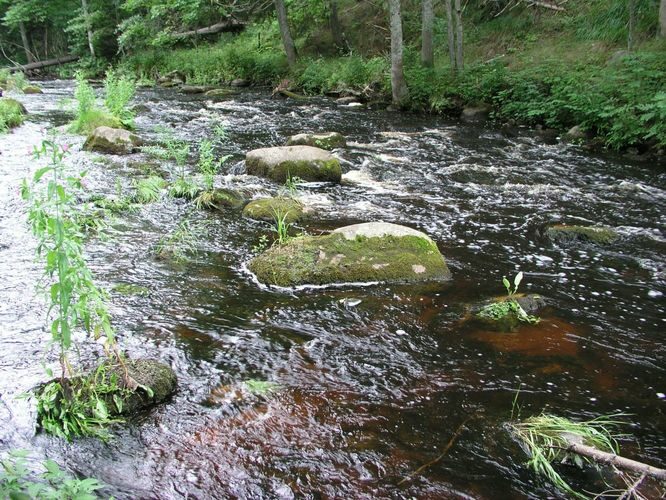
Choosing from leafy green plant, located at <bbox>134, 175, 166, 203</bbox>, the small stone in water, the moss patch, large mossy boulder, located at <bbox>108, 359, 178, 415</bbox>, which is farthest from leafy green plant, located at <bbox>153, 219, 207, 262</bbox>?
large mossy boulder, located at <bbox>108, 359, 178, 415</bbox>

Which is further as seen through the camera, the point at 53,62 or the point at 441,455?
the point at 53,62

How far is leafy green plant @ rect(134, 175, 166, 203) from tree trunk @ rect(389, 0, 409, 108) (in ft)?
35.5

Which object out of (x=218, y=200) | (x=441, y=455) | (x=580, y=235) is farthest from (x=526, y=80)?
(x=441, y=455)

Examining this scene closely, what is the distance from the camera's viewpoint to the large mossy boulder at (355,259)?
6188 mm

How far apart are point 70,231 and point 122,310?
180 cm

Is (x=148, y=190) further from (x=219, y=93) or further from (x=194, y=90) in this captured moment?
(x=194, y=90)

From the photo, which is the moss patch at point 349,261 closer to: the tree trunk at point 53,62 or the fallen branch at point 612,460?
the fallen branch at point 612,460

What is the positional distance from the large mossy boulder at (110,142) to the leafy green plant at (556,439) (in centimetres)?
1106

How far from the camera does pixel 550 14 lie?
20719 mm

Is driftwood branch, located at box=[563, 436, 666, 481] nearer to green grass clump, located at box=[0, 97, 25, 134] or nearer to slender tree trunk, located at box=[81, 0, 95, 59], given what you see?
green grass clump, located at box=[0, 97, 25, 134]

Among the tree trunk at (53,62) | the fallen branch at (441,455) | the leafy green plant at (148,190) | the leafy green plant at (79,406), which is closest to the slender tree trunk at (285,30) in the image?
the leafy green plant at (148,190)

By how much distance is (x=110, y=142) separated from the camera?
12.3 meters

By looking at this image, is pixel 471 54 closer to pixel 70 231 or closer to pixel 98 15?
pixel 70 231

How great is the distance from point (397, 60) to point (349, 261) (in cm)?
1319
